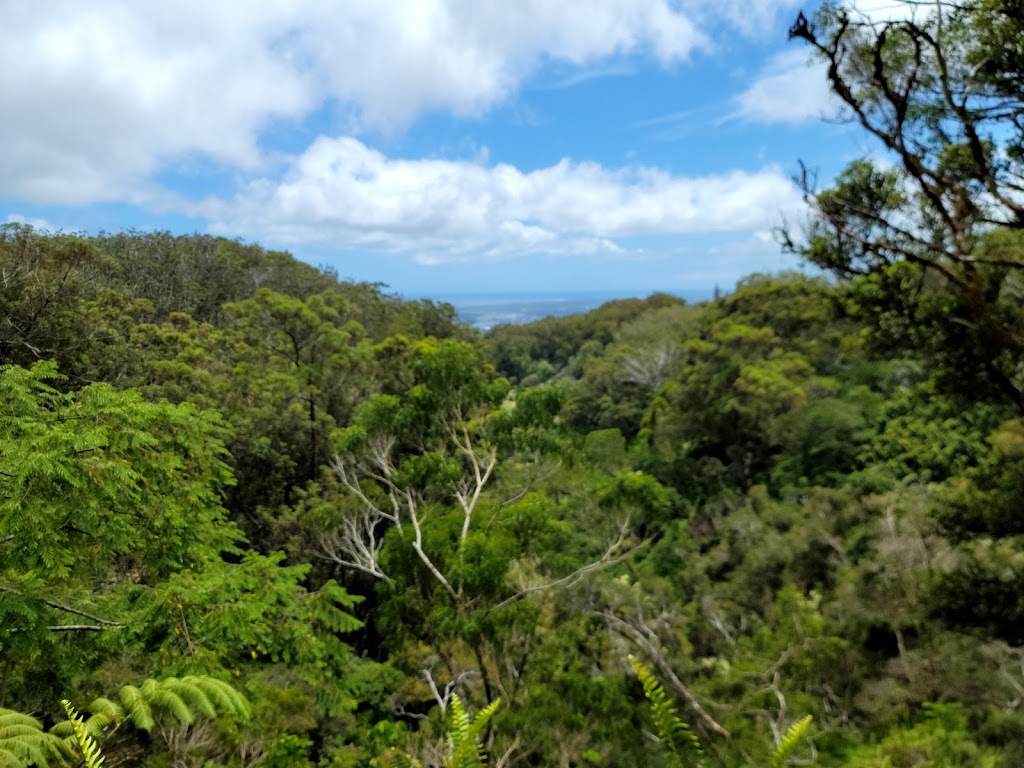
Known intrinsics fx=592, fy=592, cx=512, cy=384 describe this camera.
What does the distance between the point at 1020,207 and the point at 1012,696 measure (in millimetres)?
7686

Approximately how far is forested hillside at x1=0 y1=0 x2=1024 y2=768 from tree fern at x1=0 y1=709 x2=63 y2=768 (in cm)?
2

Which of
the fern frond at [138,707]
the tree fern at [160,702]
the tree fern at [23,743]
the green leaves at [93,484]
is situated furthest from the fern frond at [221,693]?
the green leaves at [93,484]

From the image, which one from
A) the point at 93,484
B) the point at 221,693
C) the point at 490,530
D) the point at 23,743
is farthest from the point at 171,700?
the point at 490,530

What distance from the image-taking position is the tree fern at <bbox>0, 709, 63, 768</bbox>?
6.93 ft

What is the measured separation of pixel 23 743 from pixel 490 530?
495 centimetres

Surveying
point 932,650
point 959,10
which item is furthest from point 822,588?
point 959,10

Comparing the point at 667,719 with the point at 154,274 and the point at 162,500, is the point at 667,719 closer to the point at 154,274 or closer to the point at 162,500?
the point at 162,500

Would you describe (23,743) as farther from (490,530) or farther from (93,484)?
(490,530)

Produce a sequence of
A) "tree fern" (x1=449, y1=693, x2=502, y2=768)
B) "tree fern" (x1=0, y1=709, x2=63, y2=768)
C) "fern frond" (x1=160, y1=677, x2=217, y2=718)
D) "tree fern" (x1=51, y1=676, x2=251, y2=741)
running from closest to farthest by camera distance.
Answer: "tree fern" (x1=449, y1=693, x2=502, y2=768) < "tree fern" (x1=0, y1=709, x2=63, y2=768) < "tree fern" (x1=51, y1=676, x2=251, y2=741) < "fern frond" (x1=160, y1=677, x2=217, y2=718)

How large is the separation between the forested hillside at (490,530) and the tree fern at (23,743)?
20 mm

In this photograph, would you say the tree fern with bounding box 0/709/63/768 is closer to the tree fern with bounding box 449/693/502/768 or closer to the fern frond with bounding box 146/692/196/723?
the fern frond with bounding box 146/692/196/723

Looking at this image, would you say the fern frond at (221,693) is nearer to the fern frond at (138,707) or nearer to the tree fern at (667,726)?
the fern frond at (138,707)

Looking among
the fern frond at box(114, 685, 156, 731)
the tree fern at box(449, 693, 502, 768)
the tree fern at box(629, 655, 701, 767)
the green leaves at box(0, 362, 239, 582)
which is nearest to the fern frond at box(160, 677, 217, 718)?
the fern frond at box(114, 685, 156, 731)

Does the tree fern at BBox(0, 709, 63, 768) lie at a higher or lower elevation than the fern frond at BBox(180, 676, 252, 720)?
higher
